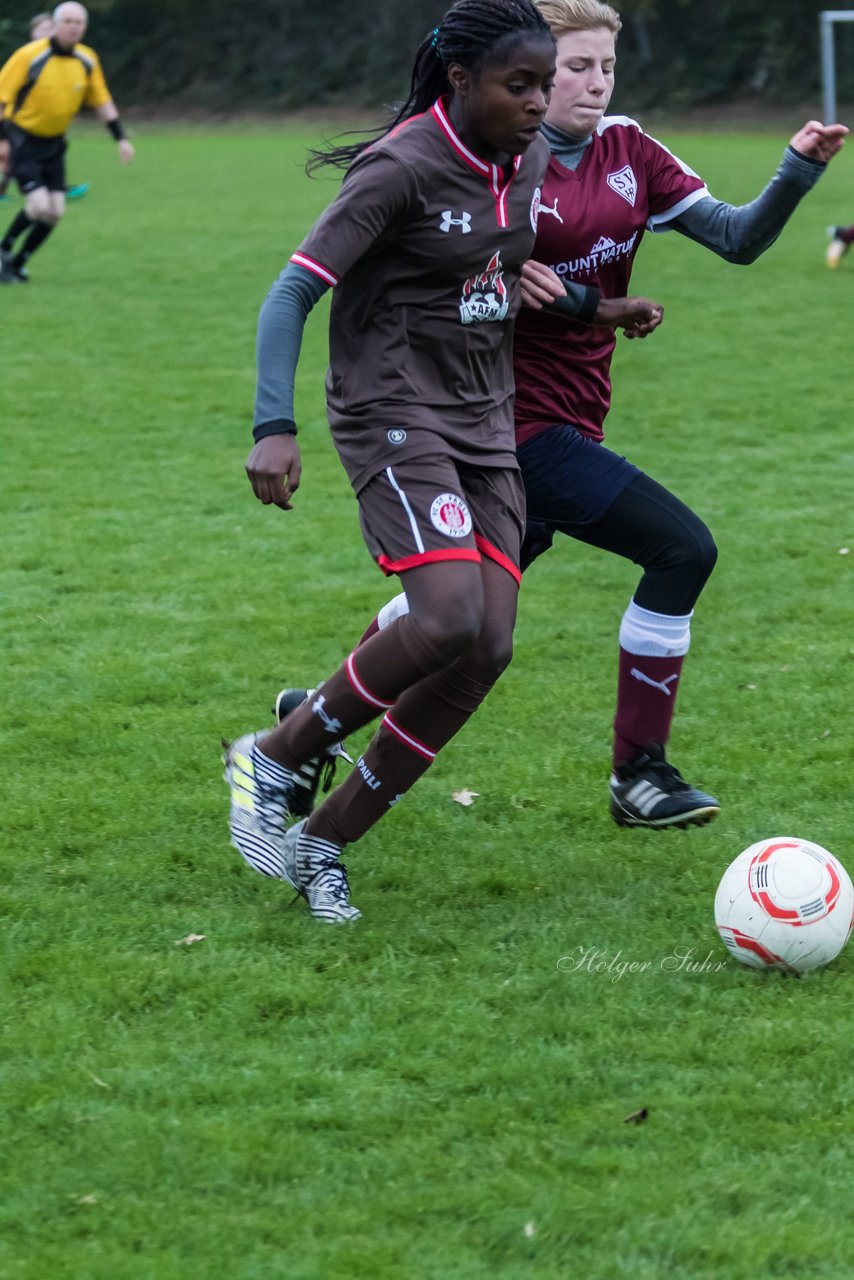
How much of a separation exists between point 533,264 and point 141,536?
13.5ft

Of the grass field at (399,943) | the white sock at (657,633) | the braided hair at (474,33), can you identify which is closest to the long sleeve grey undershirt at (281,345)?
the braided hair at (474,33)

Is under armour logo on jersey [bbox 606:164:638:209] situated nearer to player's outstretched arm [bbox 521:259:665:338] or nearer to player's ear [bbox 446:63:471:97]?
player's outstretched arm [bbox 521:259:665:338]

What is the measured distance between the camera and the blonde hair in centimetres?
427

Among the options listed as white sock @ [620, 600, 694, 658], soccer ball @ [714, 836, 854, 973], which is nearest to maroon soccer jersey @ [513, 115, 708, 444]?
white sock @ [620, 600, 694, 658]

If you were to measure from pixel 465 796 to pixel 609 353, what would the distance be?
1.29 metres

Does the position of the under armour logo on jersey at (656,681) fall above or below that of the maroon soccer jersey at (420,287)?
below

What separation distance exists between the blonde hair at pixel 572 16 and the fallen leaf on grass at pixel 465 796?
6.68 feet

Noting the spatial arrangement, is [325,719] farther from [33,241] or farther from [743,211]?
[33,241]

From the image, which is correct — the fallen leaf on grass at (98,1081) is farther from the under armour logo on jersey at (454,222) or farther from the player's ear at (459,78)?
the player's ear at (459,78)

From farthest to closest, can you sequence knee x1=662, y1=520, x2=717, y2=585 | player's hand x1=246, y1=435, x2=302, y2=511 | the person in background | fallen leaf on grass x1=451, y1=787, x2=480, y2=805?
the person in background < fallen leaf on grass x1=451, y1=787, x2=480, y2=805 < knee x1=662, y1=520, x2=717, y2=585 < player's hand x1=246, y1=435, x2=302, y2=511

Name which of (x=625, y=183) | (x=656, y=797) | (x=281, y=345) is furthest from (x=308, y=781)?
(x=625, y=183)

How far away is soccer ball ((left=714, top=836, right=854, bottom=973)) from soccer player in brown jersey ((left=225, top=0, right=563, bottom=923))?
0.75 metres

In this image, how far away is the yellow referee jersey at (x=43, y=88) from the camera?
49.4ft

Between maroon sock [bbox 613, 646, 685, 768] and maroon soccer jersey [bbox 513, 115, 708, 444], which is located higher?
maroon soccer jersey [bbox 513, 115, 708, 444]
